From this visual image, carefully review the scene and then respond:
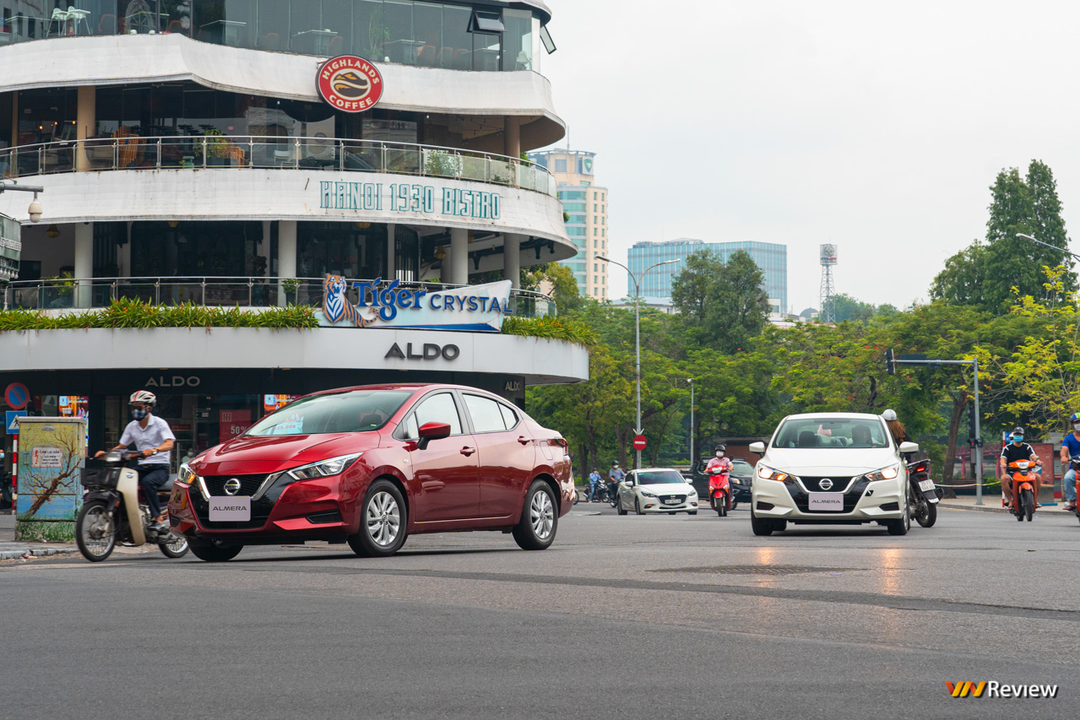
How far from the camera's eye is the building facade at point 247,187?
36031 mm

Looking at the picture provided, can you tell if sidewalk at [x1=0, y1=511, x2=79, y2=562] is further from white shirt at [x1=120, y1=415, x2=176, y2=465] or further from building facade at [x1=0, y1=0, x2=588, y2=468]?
building facade at [x1=0, y1=0, x2=588, y2=468]

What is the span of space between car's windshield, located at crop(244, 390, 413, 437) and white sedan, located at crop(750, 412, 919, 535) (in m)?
5.33

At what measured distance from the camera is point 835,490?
16.5 metres

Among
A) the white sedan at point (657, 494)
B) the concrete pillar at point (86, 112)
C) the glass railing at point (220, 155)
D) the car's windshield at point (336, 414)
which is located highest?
the concrete pillar at point (86, 112)

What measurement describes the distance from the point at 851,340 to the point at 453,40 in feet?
119

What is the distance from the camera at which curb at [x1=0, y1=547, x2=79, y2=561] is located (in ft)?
49.0

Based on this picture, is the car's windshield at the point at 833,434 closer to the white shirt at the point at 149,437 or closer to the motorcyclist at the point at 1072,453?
the motorcyclist at the point at 1072,453

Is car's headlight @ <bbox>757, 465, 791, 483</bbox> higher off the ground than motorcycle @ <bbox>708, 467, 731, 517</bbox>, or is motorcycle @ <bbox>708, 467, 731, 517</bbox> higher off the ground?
car's headlight @ <bbox>757, 465, 791, 483</bbox>

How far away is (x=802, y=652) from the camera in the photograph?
6.31 metres

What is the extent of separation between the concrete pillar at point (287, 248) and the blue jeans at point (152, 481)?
23.3 m

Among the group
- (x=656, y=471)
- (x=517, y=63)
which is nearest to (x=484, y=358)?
(x=656, y=471)

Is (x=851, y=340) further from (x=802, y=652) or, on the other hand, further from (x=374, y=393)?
(x=802, y=652)

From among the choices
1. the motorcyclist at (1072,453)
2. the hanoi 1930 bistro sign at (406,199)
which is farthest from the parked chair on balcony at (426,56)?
the motorcyclist at (1072,453)

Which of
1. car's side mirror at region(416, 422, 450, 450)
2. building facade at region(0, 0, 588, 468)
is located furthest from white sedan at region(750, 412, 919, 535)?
building facade at region(0, 0, 588, 468)
